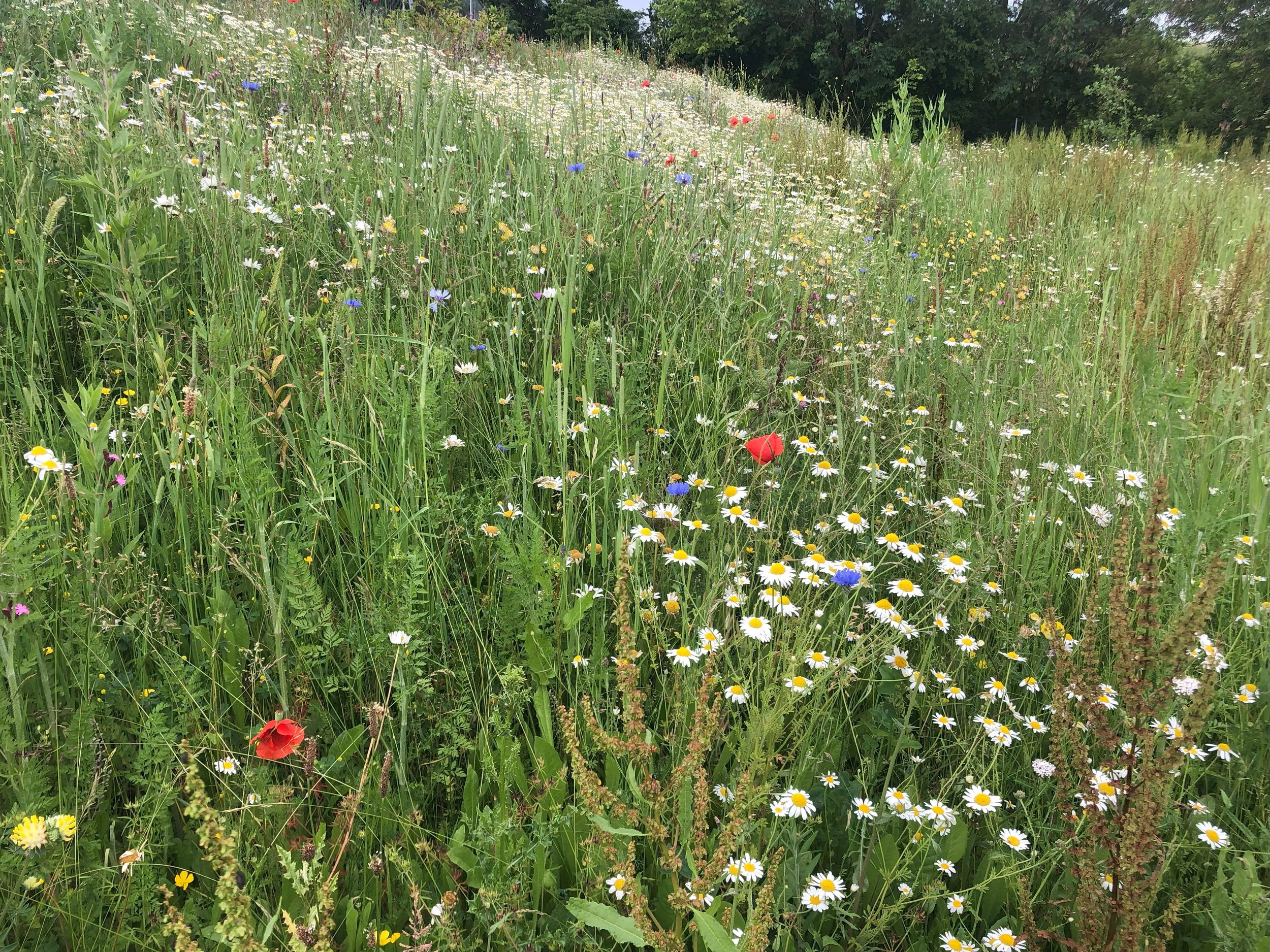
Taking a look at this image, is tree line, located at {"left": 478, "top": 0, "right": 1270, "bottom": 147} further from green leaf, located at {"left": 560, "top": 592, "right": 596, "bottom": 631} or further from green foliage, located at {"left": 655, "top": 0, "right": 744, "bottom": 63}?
green leaf, located at {"left": 560, "top": 592, "right": 596, "bottom": 631}

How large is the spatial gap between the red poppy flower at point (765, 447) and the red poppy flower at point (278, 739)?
1.05m

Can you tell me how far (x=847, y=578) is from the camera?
145 cm

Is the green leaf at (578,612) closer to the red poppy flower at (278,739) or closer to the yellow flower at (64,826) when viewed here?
the red poppy flower at (278,739)

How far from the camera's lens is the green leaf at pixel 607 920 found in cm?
94

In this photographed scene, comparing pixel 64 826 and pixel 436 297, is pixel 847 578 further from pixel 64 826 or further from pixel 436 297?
pixel 436 297

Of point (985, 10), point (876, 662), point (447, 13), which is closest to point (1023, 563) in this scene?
point (876, 662)

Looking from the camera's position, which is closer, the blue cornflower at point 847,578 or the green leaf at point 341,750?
the green leaf at point 341,750

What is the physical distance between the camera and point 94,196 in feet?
7.42

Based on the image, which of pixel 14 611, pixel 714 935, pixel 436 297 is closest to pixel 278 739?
pixel 14 611

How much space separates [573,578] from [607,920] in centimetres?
79

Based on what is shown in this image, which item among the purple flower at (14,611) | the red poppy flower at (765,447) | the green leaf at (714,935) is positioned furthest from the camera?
the red poppy flower at (765,447)

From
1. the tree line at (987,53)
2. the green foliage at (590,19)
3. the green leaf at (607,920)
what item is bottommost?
the green leaf at (607,920)

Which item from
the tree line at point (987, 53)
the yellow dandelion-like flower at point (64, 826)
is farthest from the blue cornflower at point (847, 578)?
the tree line at point (987, 53)

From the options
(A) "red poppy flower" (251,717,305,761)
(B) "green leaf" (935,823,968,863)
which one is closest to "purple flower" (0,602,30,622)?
(A) "red poppy flower" (251,717,305,761)
